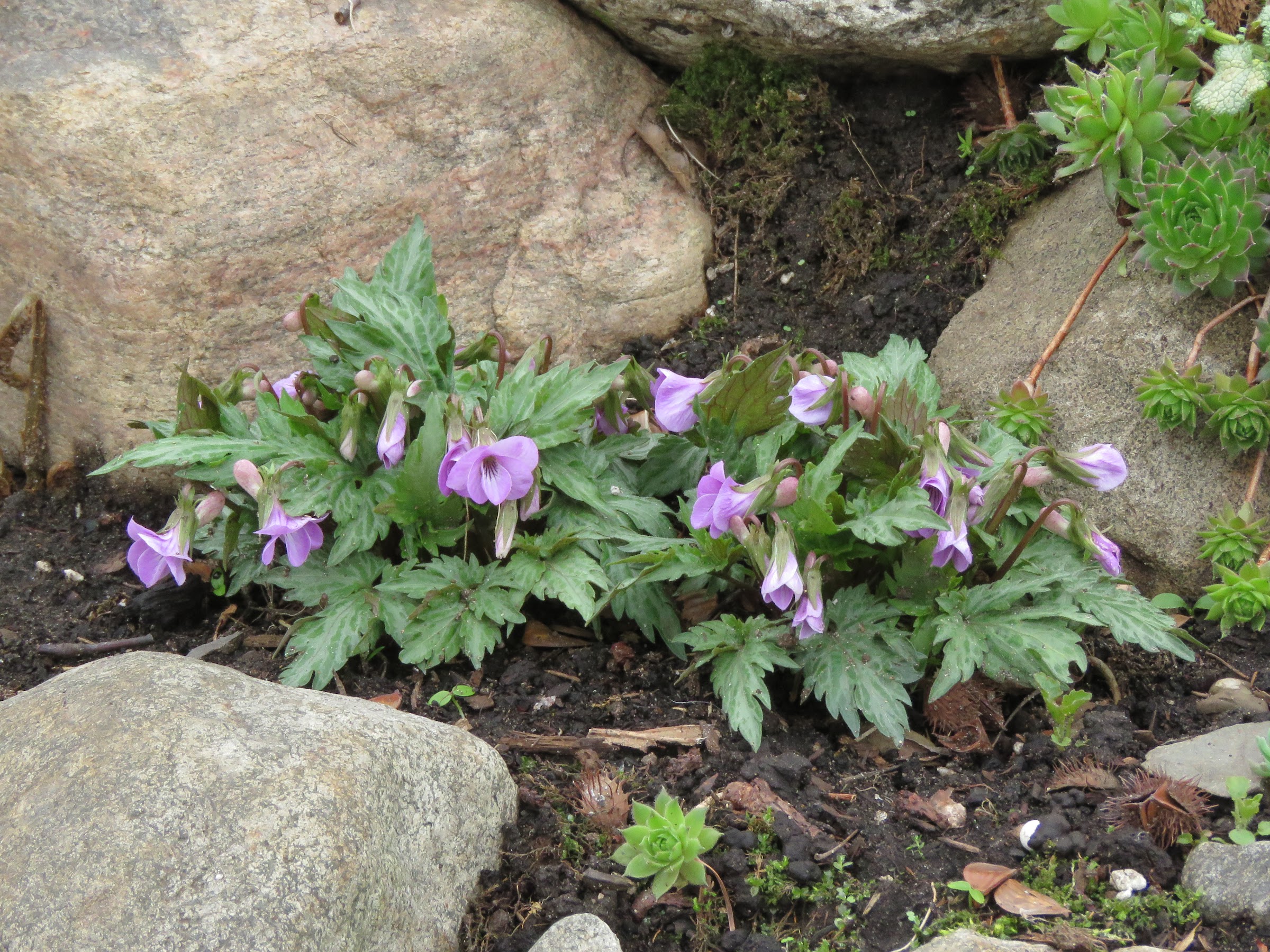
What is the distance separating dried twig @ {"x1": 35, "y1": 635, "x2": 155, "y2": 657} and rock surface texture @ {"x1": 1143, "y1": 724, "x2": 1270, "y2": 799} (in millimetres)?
2564

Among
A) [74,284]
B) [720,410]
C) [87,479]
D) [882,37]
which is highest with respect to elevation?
[882,37]

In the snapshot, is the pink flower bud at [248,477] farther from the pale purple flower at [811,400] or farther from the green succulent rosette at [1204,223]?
the green succulent rosette at [1204,223]

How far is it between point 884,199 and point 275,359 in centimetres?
223

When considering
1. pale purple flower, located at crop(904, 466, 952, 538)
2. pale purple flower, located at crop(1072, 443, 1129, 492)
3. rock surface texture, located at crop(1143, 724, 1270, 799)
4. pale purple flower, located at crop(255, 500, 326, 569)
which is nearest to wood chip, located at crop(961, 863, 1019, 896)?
rock surface texture, located at crop(1143, 724, 1270, 799)

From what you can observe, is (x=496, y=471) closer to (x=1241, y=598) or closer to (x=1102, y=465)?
(x=1102, y=465)

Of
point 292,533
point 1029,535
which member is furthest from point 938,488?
point 292,533

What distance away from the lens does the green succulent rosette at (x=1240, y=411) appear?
115 inches

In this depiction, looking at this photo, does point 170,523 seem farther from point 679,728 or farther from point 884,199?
point 884,199

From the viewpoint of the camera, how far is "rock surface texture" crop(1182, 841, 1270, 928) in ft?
6.08

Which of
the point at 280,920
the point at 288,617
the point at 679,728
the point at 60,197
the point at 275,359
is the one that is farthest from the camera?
the point at 275,359

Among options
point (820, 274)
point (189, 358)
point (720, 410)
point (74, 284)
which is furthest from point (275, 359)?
point (820, 274)

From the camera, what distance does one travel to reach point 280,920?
5.52 ft

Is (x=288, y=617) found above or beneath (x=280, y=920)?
beneath

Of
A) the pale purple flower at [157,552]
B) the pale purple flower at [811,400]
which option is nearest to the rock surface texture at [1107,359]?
the pale purple flower at [811,400]
